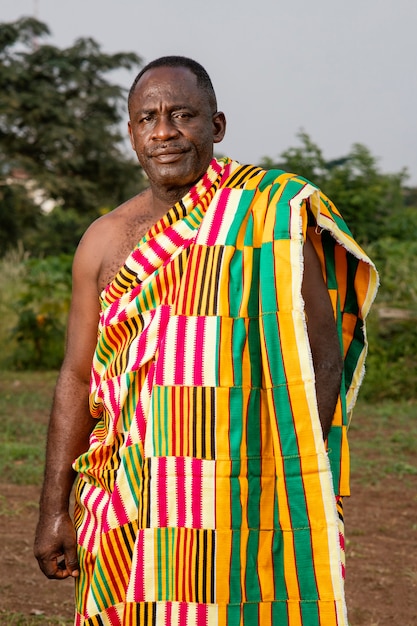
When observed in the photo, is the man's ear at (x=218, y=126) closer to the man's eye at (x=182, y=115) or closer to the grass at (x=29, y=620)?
the man's eye at (x=182, y=115)

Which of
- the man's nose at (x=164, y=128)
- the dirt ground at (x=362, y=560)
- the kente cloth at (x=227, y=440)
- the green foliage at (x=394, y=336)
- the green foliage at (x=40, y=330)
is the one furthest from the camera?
the green foliage at (x=40, y=330)

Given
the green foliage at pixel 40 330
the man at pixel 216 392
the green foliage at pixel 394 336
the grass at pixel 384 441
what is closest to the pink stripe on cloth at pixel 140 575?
the man at pixel 216 392

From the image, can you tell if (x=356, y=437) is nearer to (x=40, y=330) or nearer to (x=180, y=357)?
Result: (x=40, y=330)

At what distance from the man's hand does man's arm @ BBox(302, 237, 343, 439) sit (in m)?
0.74

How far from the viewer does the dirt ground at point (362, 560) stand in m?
3.68

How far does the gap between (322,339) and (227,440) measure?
1.07 ft

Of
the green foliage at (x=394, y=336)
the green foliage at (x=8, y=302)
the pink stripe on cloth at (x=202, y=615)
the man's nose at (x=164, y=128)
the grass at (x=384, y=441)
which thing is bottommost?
the pink stripe on cloth at (x=202, y=615)

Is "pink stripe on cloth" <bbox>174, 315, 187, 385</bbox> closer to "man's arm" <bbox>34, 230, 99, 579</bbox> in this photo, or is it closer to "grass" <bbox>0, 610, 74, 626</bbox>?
"man's arm" <bbox>34, 230, 99, 579</bbox>

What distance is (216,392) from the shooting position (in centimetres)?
190

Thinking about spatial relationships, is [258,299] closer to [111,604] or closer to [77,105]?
[111,604]

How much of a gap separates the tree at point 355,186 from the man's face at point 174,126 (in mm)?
9502

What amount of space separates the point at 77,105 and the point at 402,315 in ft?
68.2

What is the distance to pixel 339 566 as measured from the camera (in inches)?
72.0

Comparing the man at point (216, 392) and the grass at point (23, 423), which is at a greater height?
the grass at point (23, 423)
